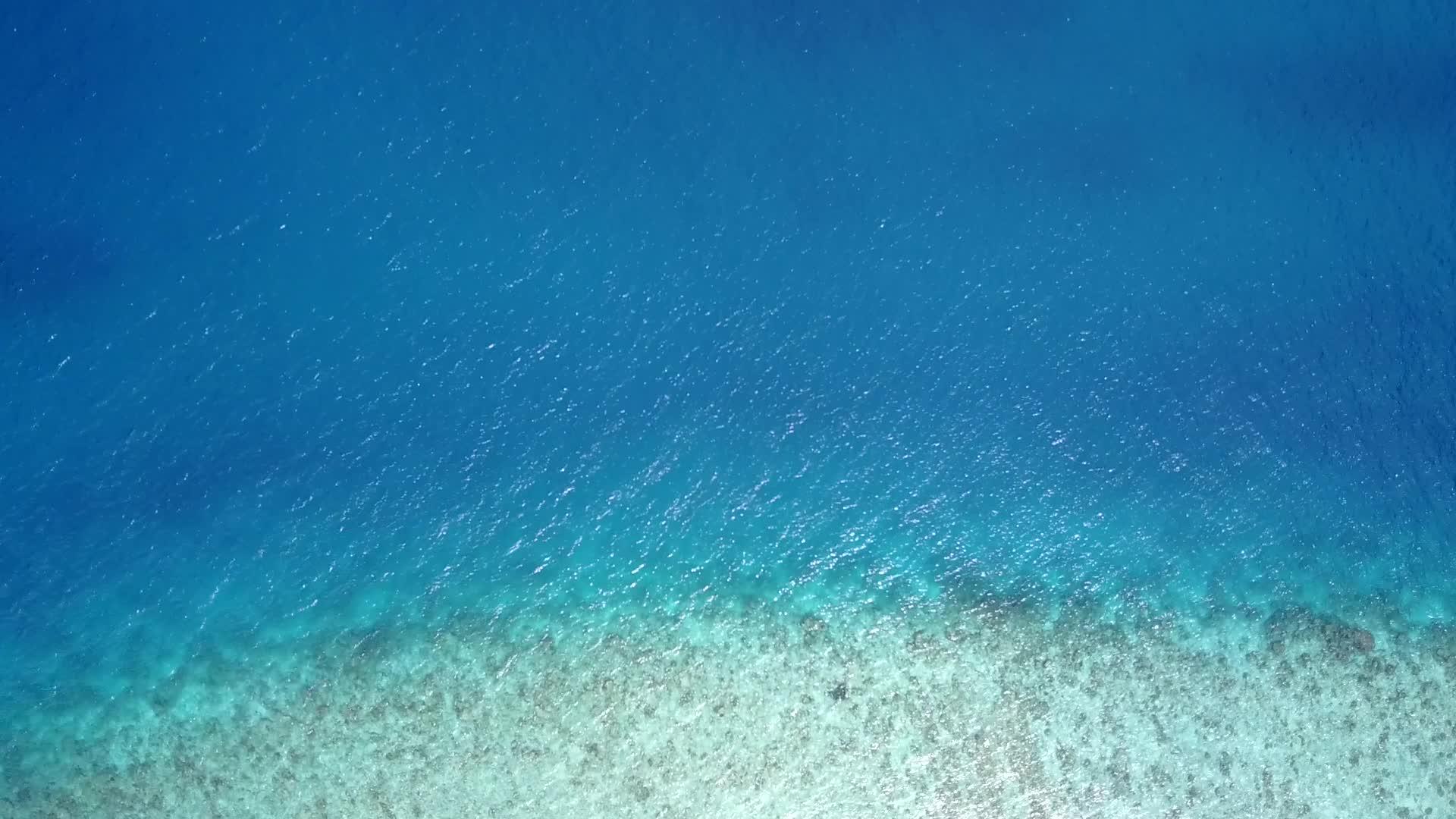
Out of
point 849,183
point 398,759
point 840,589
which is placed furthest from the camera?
point 849,183

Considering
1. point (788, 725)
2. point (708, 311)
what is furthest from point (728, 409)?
point (788, 725)

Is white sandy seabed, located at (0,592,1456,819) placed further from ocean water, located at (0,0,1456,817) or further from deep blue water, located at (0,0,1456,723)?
deep blue water, located at (0,0,1456,723)

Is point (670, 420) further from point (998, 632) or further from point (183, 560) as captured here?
point (183, 560)

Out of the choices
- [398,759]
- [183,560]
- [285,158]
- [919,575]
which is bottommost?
[919,575]

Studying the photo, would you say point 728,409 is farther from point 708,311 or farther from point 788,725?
point 788,725

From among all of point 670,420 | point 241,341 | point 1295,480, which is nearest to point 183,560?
point 241,341

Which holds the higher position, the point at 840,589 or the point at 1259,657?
the point at 840,589
